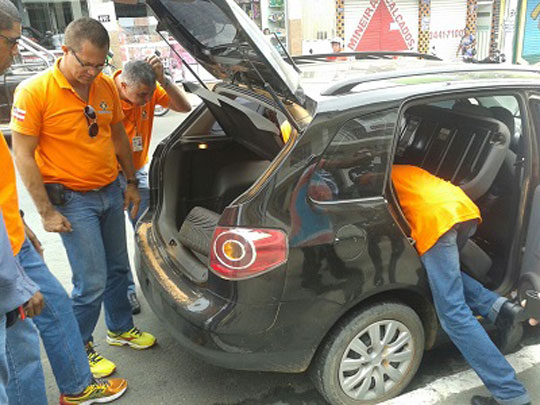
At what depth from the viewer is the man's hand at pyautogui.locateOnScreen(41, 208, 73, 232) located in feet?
7.85

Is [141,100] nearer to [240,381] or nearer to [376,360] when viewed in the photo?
[240,381]

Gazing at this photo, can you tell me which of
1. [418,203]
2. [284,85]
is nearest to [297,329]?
[418,203]

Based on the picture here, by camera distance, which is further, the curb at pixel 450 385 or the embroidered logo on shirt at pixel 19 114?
the curb at pixel 450 385

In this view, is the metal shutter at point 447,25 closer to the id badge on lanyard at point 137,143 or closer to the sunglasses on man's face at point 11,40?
the id badge on lanyard at point 137,143

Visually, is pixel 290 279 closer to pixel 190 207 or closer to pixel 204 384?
pixel 204 384

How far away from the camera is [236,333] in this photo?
206cm

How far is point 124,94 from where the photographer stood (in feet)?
10.1

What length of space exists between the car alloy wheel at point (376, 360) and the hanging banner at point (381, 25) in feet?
54.9

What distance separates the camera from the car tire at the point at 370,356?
2.21 meters

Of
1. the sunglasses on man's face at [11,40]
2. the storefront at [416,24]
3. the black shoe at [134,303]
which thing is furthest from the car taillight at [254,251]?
the storefront at [416,24]

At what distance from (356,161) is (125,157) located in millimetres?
1485

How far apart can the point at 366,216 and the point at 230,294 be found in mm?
671

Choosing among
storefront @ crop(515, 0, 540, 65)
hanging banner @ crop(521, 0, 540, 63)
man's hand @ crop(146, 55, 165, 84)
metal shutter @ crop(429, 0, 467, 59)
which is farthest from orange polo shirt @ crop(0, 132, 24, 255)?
hanging banner @ crop(521, 0, 540, 63)

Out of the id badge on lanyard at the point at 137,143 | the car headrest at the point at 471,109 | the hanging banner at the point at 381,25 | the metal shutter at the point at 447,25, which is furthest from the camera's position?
the metal shutter at the point at 447,25
